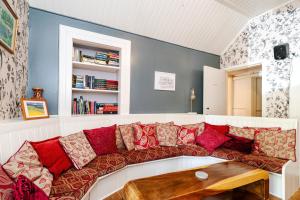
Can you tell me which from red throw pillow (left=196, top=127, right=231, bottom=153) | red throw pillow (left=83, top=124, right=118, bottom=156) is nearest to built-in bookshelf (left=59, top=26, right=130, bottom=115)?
red throw pillow (left=83, top=124, right=118, bottom=156)

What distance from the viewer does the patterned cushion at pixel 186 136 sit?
3023 millimetres

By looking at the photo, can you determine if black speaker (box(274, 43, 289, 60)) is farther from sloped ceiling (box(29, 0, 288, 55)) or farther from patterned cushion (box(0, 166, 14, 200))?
patterned cushion (box(0, 166, 14, 200))

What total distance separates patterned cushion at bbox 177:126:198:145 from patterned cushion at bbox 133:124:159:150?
488mm

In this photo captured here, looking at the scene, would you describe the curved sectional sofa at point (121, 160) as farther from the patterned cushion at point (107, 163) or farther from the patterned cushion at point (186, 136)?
the patterned cushion at point (186, 136)

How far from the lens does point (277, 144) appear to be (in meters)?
2.37

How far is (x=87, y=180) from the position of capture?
5.09 ft

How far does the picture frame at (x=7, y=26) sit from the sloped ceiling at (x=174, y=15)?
86 cm

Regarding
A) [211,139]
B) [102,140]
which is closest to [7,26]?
→ [102,140]

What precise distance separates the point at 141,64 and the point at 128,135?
147 cm

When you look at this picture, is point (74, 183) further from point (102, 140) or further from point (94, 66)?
point (94, 66)

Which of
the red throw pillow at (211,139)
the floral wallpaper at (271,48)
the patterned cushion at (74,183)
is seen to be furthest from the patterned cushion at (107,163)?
the floral wallpaper at (271,48)

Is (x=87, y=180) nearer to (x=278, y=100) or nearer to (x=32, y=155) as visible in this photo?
(x=32, y=155)

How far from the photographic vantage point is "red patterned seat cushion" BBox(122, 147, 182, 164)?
7.50 feet

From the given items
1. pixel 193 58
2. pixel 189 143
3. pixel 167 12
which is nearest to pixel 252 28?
pixel 193 58
